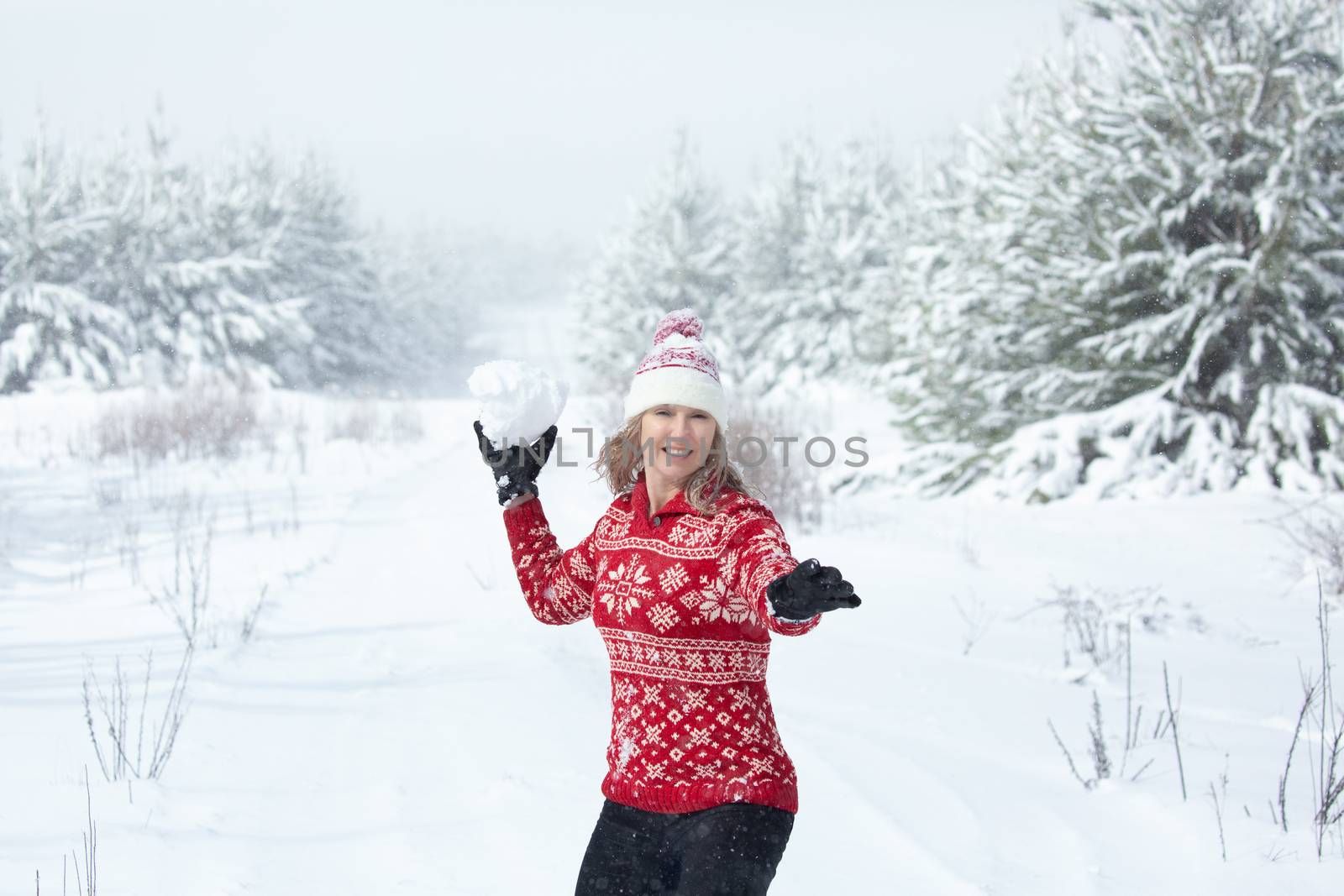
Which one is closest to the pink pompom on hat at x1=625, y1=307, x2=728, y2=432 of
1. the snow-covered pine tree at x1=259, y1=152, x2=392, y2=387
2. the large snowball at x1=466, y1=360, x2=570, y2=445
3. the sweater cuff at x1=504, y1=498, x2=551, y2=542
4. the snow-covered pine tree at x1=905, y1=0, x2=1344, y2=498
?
the large snowball at x1=466, y1=360, x2=570, y2=445

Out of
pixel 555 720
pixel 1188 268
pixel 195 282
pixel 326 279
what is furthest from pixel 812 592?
pixel 326 279

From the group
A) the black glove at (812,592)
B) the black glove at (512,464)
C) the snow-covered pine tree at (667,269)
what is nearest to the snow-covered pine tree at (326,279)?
the snow-covered pine tree at (667,269)

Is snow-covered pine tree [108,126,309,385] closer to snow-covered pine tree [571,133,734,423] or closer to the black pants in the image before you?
snow-covered pine tree [571,133,734,423]

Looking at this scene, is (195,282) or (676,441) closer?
(676,441)

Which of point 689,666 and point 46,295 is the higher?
point 46,295

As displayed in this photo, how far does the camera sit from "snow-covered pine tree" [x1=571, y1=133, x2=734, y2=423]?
27.0 m

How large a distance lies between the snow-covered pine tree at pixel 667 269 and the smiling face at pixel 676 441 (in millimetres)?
24325

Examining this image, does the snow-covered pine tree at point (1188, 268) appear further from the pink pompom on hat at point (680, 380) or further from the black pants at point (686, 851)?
the black pants at point (686, 851)

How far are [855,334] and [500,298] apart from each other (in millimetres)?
74359

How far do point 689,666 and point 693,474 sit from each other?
368mm

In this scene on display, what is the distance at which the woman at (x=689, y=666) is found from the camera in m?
1.65

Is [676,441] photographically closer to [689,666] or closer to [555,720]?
[689,666]

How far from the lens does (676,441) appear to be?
1.90m

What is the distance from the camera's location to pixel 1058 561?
22.4ft
